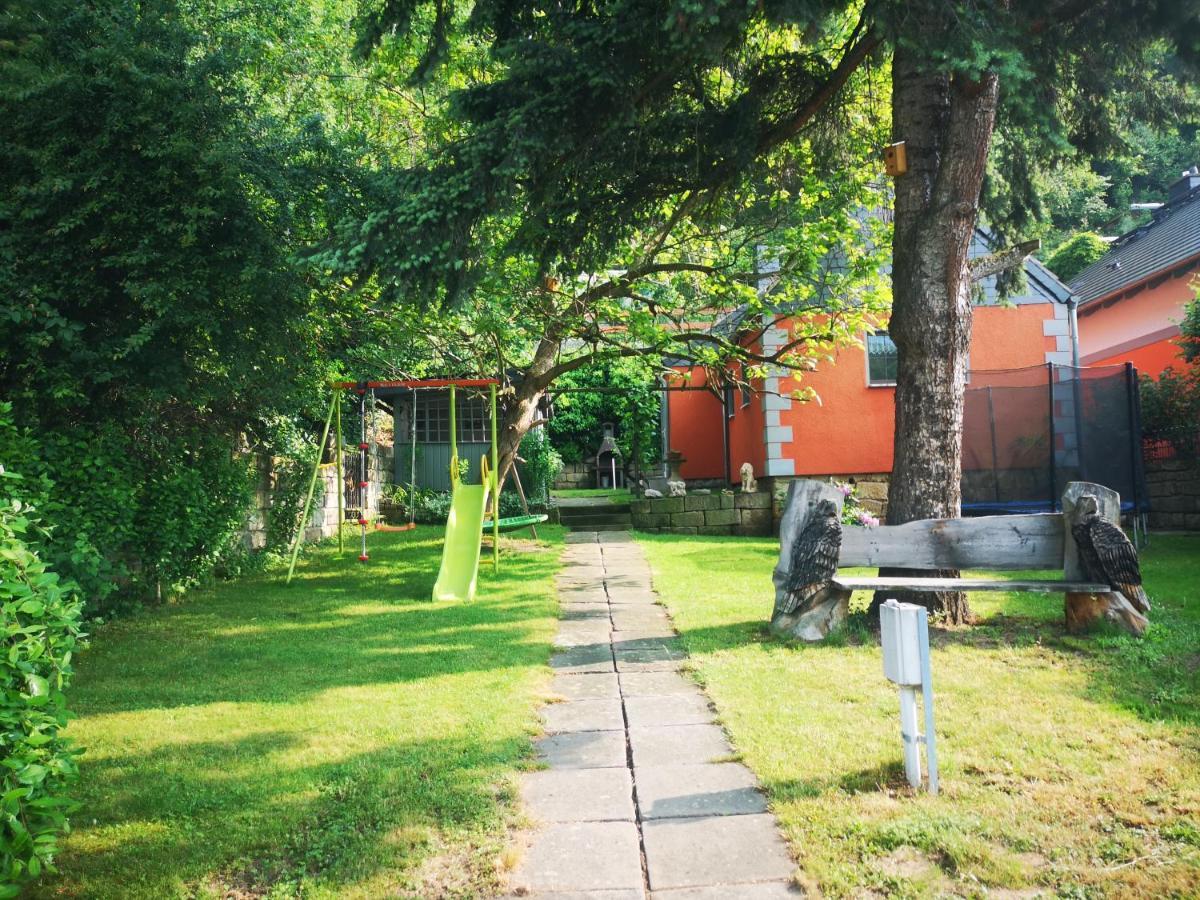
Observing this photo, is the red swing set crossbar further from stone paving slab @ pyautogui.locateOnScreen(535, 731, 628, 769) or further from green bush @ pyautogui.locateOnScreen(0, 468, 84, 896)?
green bush @ pyautogui.locateOnScreen(0, 468, 84, 896)

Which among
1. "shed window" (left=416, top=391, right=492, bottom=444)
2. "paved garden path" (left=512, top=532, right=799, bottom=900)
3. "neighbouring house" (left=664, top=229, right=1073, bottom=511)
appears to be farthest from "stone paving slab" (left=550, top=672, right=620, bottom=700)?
"shed window" (left=416, top=391, right=492, bottom=444)

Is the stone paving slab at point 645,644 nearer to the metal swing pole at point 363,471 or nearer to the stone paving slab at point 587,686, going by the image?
the stone paving slab at point 587,686

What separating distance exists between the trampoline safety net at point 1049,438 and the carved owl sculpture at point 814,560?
5.69 metres

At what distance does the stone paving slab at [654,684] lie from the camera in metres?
4.95

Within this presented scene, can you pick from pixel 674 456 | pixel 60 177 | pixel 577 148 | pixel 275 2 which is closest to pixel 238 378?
pixel 60 177

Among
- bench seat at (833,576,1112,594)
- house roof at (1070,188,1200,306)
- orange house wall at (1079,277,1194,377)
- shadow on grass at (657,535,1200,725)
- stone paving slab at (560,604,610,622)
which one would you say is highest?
house roof at (1070,188,1200,306)

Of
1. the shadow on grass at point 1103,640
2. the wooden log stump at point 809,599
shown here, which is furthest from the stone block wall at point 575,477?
the wooden log stump at point 809,599

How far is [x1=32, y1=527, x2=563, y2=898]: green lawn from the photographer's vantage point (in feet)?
9.44

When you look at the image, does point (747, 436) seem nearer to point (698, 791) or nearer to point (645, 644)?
point (645, 644)

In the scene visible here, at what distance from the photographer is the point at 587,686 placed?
5.16 metres

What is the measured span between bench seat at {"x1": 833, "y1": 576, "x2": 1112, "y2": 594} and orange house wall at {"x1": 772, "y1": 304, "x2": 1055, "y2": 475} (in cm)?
775

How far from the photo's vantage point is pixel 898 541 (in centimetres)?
602

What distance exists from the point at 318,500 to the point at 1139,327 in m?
16.8

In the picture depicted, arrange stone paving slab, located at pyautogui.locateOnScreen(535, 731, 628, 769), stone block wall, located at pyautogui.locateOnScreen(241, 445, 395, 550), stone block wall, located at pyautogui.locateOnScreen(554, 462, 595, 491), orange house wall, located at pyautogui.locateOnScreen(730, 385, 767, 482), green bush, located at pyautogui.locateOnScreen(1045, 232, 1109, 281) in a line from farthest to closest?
stone block wall, located at pyautogui.locateOnScreen(554, 462, 595, 491), green bush, located at pyautogui.locateOnScreen(1045, 232, 1109, 281), orange house wall, located at pyautogui.locateOnScreen(730, 385, 767, 482), stone block wall, located at pyautogui.locateOnScreen(241, 445, 395, 550), stone paving slab, located at pyautogui.locateOnScreen(535, 731, 628, 769)
